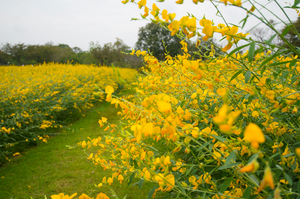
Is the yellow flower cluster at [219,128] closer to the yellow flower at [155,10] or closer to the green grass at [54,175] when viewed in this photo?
the yellow flower at [155,10]

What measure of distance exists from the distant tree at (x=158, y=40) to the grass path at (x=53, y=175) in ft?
39.4

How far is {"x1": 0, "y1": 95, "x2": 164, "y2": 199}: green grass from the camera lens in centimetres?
261

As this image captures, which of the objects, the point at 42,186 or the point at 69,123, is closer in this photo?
the point at 42,186

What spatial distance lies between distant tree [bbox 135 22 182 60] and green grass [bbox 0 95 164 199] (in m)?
12.0

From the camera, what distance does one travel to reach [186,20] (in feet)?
2.34

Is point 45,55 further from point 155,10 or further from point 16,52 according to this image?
point 155,10

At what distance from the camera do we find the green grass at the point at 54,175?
2.61 metres

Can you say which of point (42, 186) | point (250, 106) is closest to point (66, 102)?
point (42, 186)

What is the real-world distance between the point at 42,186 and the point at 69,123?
9.70ft

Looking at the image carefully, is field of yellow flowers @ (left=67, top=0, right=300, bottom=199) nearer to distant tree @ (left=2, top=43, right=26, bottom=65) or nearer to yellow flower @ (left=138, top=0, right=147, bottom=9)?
yellow flower @ (left=138, top=0, right=147, bottom=9)

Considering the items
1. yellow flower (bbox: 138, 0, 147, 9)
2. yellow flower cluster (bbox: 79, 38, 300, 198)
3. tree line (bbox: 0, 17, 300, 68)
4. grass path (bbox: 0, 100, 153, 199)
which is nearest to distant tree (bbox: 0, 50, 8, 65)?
tree line (bbox: 0, 17, 300, 68)

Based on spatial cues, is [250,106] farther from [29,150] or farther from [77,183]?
[29,150]

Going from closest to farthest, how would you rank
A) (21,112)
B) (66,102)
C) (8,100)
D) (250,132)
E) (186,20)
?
1. (250,132)
2. (186,20)
3. (21,112)
4. (8,100)
5. (66,102)

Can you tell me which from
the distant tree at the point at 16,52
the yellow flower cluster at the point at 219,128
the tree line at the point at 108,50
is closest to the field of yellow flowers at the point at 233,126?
the yellow flower cluster at the point at 219,128
